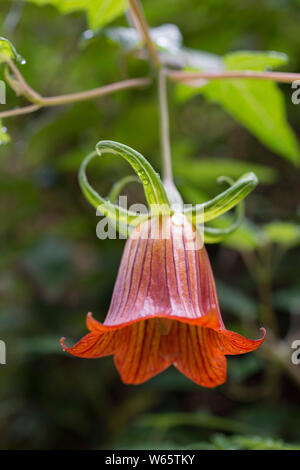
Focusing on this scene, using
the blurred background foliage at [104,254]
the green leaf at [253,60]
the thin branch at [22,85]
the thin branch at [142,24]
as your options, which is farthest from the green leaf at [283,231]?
the thin branch at [22,85]

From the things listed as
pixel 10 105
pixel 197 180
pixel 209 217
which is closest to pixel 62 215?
pixel 197 180

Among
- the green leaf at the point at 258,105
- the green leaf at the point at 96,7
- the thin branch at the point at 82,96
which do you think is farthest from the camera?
the green leaf at the point at 258,105

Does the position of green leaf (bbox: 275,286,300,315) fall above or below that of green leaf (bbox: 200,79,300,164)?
below

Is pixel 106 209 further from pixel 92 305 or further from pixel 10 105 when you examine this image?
pixel 92 305

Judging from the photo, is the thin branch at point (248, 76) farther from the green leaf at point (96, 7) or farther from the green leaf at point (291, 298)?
the green leaf at point (291, 298)

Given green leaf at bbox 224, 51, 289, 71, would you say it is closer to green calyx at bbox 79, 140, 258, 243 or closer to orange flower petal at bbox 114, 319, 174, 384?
green calyx at bbox 79, 140, 258, 243

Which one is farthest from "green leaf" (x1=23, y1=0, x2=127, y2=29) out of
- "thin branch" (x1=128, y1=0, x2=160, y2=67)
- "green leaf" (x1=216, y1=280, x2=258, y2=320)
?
"green leaf" (x1=216, y1=280, x2=258, y2=320)
